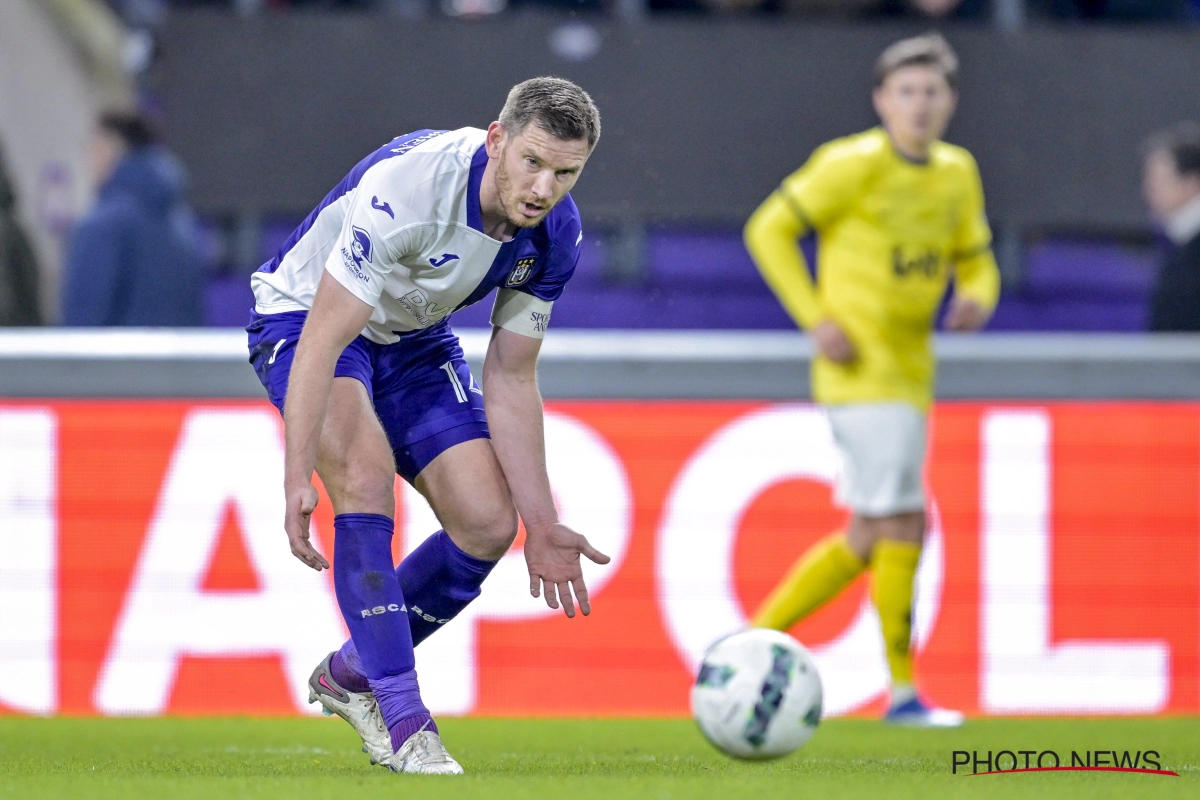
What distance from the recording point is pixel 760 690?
3.81 m

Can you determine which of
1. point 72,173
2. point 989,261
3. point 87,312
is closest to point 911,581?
point 989,261

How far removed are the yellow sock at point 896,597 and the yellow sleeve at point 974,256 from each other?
924 millimetres

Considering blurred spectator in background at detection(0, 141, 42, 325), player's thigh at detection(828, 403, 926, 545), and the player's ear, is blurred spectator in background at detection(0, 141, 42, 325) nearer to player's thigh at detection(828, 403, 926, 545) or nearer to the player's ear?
player's thigh at detection(828, 403, 926, 545)

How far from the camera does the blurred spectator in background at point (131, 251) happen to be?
6.93 m

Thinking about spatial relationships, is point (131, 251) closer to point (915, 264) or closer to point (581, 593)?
point (915, 264)

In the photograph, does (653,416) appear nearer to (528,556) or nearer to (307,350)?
(528,556)

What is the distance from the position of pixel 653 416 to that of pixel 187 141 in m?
2.23

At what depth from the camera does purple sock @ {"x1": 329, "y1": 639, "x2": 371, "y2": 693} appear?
4309 mm

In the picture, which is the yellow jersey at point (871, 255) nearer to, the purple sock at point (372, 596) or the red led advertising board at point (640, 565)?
the red led advertising board at point (640, 565)

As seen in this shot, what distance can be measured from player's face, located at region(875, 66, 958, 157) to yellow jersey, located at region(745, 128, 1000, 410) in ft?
0.22

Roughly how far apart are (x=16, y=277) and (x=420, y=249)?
3501 millimetres

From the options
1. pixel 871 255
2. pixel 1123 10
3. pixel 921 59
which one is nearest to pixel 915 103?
pixel 921 59

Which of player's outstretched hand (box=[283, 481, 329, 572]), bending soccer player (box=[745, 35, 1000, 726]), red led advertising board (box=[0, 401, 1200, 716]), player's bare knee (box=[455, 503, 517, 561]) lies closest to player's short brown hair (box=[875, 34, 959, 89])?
bending soccer player (box=[745, 35, 1000, 726])

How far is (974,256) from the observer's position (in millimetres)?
6219
